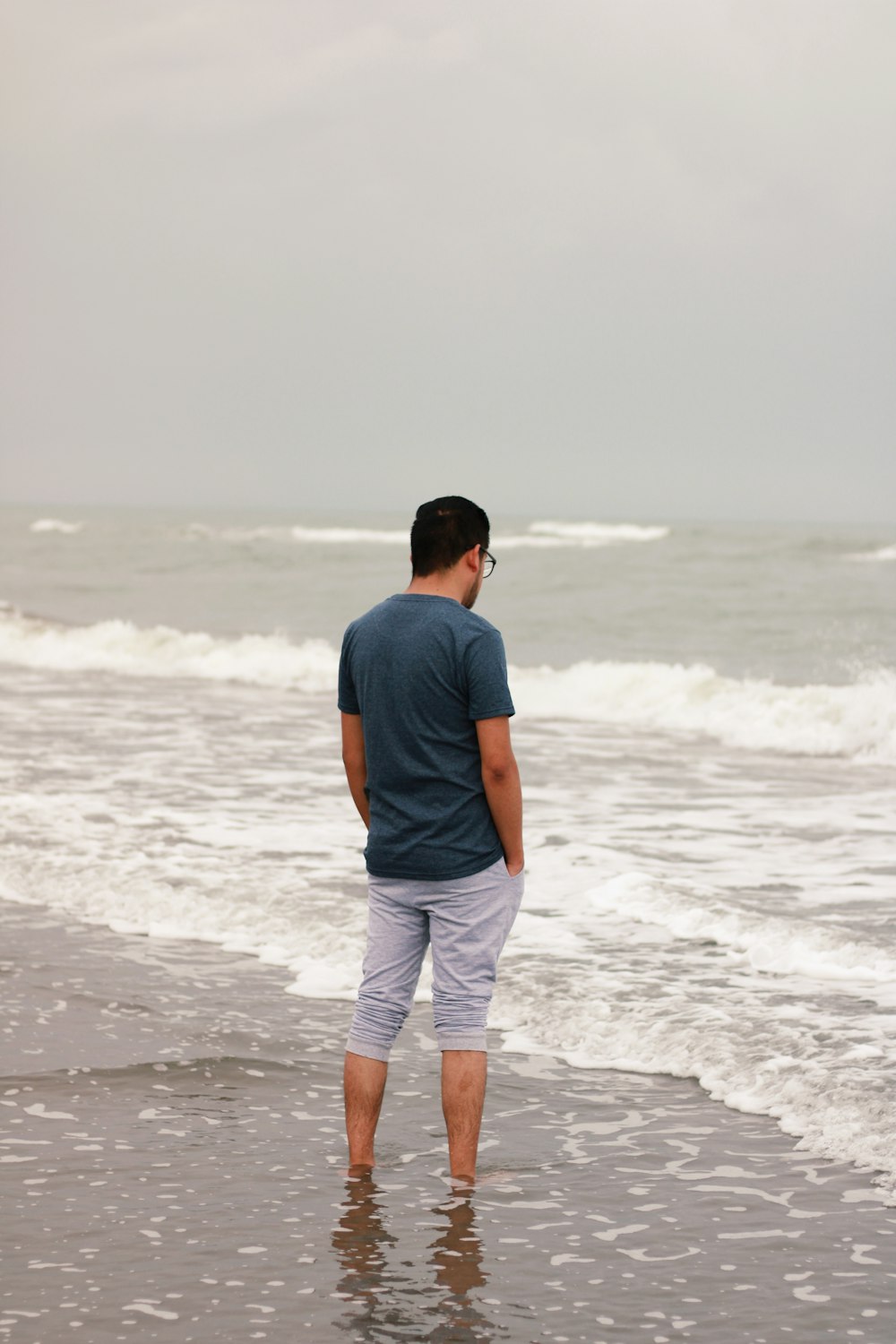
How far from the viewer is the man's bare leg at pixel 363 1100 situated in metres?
4.14

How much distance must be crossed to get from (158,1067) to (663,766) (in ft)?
27.9

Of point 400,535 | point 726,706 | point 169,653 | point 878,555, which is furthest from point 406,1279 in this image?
point 400,535

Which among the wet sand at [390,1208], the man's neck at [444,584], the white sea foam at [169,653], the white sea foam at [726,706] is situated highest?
the man's neck at [444,584]

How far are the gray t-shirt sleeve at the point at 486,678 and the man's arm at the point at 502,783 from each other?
0.03 metres

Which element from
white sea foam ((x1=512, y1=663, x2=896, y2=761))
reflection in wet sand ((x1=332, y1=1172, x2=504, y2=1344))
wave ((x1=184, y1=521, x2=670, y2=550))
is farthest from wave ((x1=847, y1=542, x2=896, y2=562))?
reflection in wet sand ((x1=332, y1=1172, x2=504, y2=1344))

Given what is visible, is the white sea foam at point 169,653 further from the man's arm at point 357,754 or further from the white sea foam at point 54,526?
the white sea foam at point 54,526

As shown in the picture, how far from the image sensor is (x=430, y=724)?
13.0 ft

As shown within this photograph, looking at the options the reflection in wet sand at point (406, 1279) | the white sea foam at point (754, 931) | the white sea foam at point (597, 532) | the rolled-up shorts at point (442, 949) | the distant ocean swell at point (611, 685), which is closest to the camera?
the reflection in wet sand at point (406, 1279)

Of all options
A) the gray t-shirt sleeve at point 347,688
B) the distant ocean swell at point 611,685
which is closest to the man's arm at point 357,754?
the gray t-shirt sleeve at point 347,688

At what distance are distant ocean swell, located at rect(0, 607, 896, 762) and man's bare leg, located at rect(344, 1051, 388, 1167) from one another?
1115 cm

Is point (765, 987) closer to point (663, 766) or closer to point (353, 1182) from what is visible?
point (353, 1182)

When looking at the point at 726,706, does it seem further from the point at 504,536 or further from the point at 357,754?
the point at 504,536

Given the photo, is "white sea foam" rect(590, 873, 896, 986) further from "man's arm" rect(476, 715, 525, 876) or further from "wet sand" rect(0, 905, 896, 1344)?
"man's arm" rect(476, 715, 525, 876)

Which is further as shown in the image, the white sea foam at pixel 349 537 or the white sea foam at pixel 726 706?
the white sea foam at pixel 349 537
